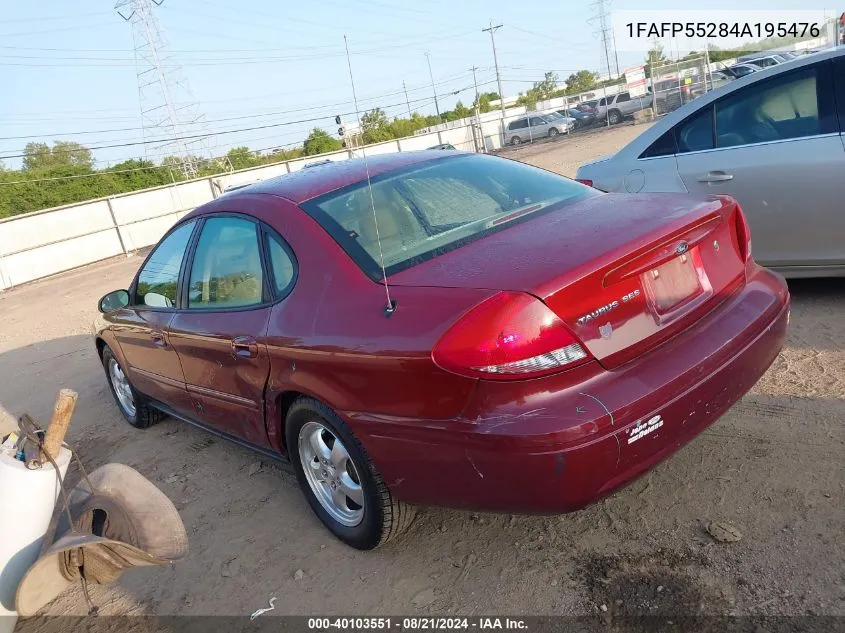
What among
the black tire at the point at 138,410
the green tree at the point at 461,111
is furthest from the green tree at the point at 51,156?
the black tire at the point at 138,410

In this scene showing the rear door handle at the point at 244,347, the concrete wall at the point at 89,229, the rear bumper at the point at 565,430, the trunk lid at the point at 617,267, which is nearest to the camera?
the rear bumper at the point at 565,430

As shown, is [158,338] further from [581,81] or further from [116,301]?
[581,81]

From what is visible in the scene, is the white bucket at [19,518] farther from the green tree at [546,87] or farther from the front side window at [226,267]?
the green tree at [546,87]

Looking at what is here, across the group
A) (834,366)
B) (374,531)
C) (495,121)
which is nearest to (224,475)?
(374,531)

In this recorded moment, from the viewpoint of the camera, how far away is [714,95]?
16.1ft

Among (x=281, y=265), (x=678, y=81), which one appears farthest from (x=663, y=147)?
(x=678, y=81)

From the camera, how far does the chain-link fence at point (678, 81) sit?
95.2ft

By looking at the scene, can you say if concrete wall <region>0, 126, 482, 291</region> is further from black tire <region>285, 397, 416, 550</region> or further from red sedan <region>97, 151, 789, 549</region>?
black tire <region>285, 397, 416, 550</region>

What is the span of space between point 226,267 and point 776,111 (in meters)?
3.71

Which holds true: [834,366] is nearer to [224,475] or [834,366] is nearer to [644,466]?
[644,466]

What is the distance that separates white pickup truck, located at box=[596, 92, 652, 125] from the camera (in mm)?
35688

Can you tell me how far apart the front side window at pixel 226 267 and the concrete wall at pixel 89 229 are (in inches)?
676

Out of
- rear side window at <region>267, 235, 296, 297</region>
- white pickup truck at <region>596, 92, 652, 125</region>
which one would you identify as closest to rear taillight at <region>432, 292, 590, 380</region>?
rear side window at <region>267, 235, 296, 297</region>

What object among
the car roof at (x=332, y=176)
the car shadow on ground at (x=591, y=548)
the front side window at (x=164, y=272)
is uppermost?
the car roof at (x=332, y=176)
